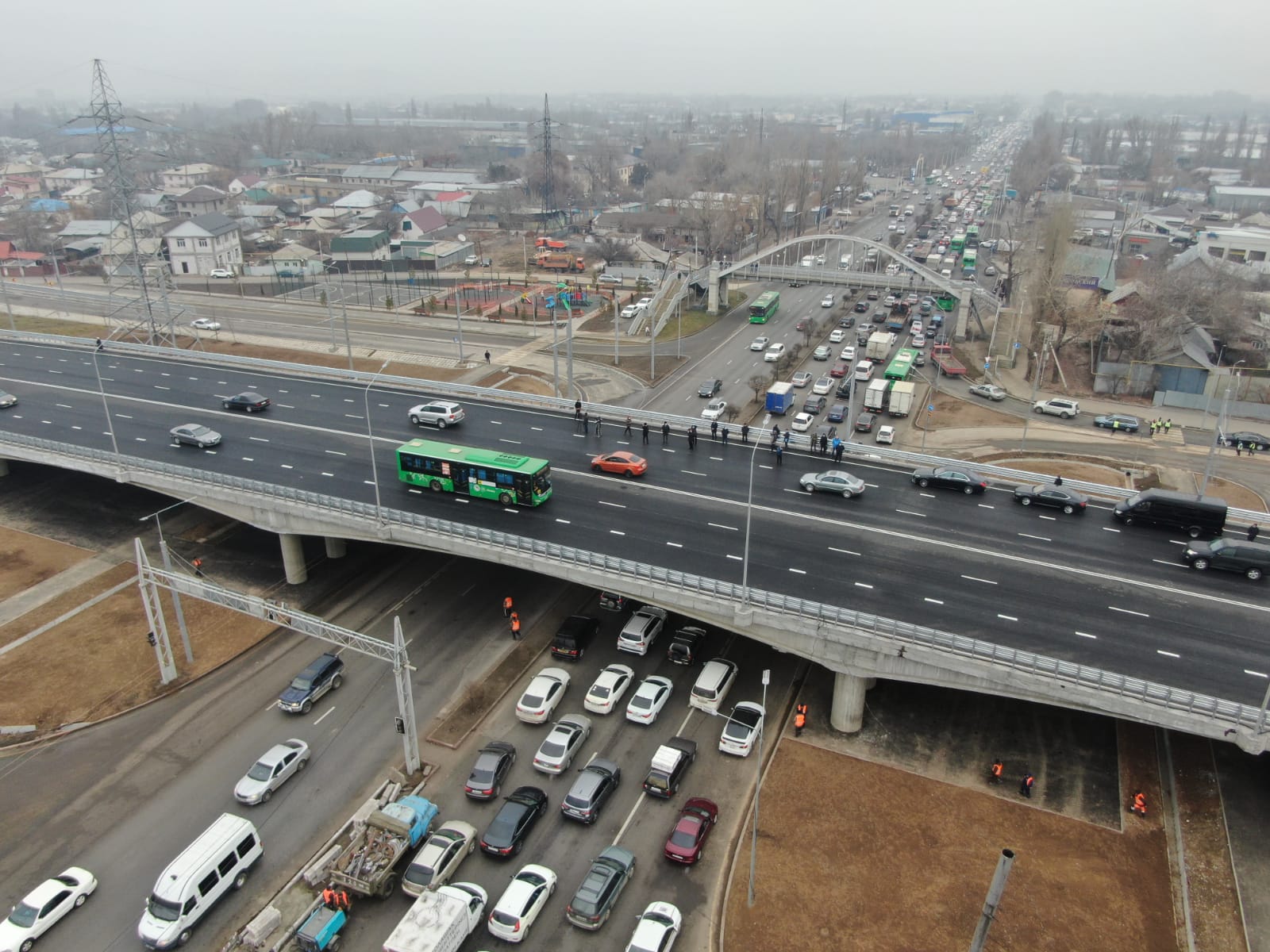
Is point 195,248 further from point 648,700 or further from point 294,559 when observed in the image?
point 648,700

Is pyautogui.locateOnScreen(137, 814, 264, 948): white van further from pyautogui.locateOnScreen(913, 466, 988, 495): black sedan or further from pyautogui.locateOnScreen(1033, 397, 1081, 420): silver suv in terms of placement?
pyautogui.locateOnScreen(1033, 397, 1081, 420): silver suv

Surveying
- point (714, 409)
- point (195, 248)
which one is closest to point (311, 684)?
point (714, 409)

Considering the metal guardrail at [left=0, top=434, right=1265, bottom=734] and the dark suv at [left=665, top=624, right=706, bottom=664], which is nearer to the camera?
the metal guardrail at [left=0, top=434, right=1265, bottom=734]

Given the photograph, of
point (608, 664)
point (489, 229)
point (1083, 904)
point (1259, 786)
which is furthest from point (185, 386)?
point (489, 229)

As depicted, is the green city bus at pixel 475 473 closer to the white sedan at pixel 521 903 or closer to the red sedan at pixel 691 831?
the red sedan at pixel 691 831

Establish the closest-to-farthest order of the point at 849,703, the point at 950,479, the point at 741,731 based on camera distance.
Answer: the point at 741,731
the point at 849,703
the point at 950,479

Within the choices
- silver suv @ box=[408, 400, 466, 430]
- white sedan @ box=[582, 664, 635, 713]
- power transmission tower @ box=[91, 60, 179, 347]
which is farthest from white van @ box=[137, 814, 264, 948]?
power transmission tower @ box=[91, 60, 179, 347]

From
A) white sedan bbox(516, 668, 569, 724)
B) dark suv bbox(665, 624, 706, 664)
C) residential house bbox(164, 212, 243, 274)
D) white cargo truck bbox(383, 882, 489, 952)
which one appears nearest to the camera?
white cargo truck bbox(383, 882, 489, 952)

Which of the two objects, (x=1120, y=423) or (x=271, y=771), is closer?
(x=271, y=771)
